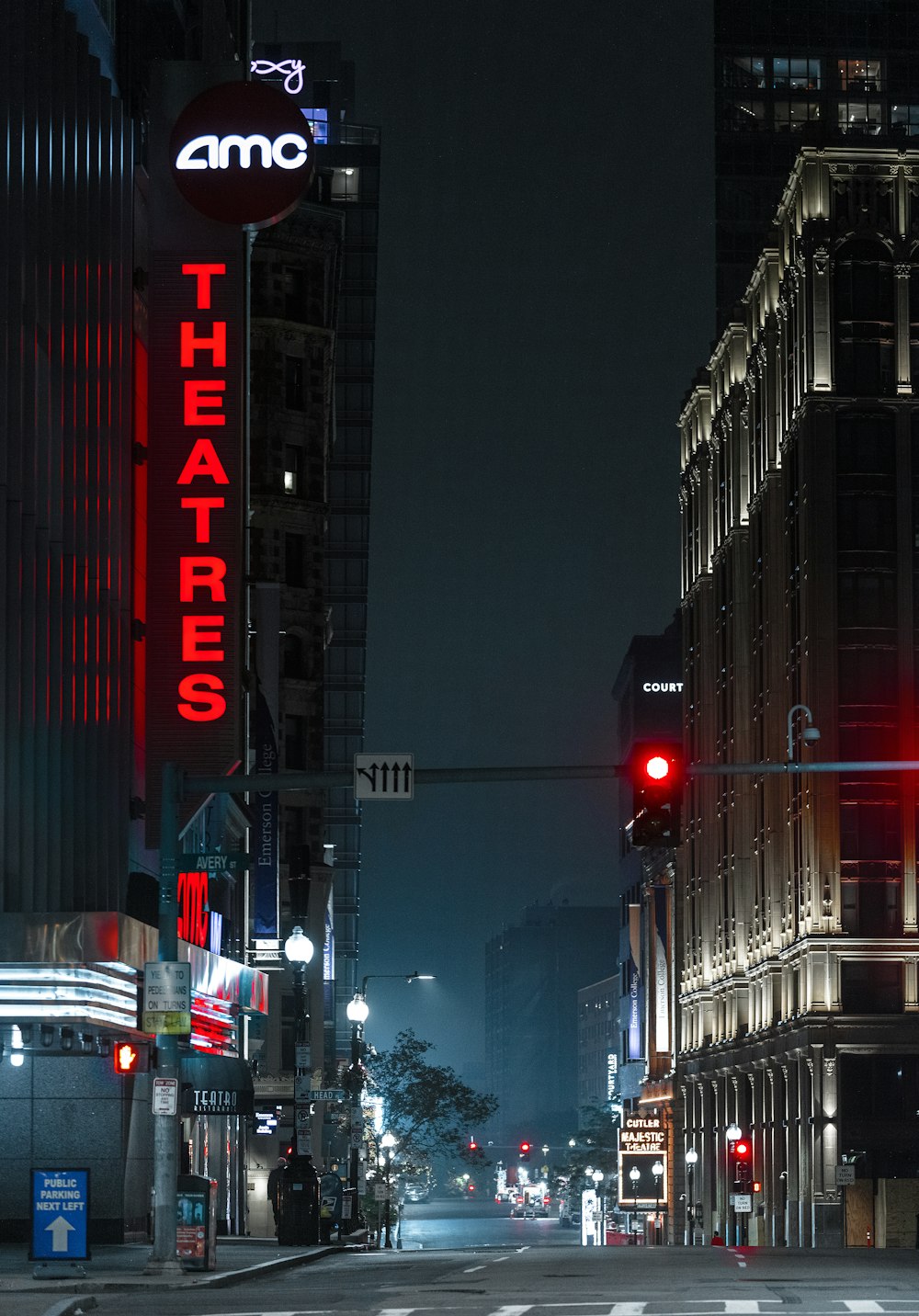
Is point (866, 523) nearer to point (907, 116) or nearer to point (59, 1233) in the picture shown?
point (907, 116)

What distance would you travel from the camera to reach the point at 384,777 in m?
32.1

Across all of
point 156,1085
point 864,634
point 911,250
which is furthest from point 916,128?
point 156,1085

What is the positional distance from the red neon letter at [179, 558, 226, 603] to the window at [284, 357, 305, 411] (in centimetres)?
3915

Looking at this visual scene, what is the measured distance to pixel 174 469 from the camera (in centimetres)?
4344

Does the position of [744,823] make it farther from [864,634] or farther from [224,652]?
[224,652]

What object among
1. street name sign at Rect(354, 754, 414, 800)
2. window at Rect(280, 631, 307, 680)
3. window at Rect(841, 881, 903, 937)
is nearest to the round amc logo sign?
street name sign at Rect(354, 754, 414, 800)

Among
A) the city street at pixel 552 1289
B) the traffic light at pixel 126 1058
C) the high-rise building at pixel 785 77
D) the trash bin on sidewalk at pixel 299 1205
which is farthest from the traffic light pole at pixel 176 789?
the high-rise building at pixel 785 77

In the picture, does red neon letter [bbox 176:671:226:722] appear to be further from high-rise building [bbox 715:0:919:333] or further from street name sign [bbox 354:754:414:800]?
high-rise building [bbox 715:0:919:333]

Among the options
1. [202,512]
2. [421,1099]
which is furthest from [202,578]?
[421,1099]

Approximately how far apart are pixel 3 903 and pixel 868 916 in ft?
205

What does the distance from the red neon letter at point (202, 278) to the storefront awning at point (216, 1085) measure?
1640cm

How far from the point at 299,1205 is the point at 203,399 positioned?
17.9 meters

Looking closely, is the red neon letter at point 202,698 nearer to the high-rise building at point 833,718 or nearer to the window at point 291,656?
the window at point 291,656

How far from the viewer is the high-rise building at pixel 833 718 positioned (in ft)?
303
